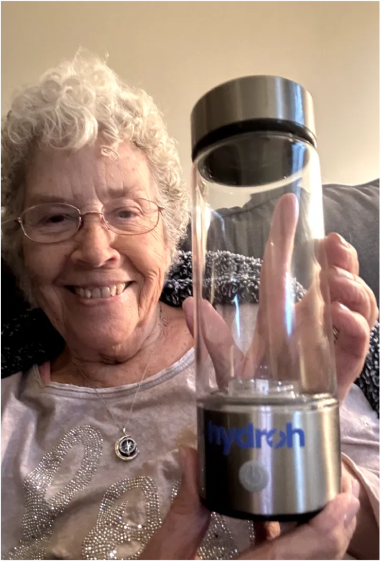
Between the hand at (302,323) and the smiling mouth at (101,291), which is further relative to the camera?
the smiling mouth at (101,291)

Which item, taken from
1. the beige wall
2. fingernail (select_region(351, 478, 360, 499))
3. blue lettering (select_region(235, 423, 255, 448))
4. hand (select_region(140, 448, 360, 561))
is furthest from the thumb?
the beige wall

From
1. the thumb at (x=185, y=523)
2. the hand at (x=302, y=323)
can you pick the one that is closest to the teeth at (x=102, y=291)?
the hand at (x=302, y=323)

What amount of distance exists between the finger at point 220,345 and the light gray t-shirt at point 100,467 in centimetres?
14

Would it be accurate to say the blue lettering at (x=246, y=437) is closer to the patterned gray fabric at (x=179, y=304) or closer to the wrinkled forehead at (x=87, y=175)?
the patterned gray fabric at (x=179, y=304)

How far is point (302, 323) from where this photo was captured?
0.62m

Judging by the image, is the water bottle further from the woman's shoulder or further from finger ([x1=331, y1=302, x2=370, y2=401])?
the woman's shoulder

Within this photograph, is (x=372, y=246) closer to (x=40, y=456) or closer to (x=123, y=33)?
(x=40, y=456)

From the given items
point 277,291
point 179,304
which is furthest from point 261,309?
point 179,304

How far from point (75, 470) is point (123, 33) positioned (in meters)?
1.29

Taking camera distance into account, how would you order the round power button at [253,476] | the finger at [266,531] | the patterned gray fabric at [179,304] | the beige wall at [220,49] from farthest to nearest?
the beige wall at [220,49]
the patterned gray fabric at [179,304]
the finger at [266,531]
the round power button at [253,476]

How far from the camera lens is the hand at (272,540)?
43 centimetres

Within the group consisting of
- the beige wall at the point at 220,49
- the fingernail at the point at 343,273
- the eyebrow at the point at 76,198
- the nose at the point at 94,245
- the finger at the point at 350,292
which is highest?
the beige wall at the point at 220,49

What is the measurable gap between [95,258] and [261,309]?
316mm

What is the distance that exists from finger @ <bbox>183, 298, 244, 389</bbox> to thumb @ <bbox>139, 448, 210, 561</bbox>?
0.43 ft
